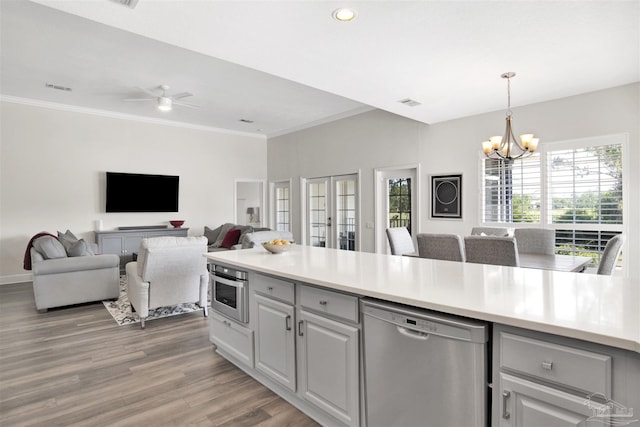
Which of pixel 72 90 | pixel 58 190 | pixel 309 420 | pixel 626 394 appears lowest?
pixel 309 420

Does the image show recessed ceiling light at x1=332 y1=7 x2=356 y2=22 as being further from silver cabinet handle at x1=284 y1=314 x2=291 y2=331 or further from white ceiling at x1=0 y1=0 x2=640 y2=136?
silver cabinet handle at x1=284 y1=314 x2=291 y2=331

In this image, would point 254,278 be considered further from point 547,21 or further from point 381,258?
point 547,21

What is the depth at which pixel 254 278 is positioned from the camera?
250 centimetres

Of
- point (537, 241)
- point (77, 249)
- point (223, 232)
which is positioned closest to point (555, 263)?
point (537, 241)

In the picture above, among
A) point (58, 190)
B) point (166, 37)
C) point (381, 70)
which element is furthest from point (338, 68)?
point (58, 190)

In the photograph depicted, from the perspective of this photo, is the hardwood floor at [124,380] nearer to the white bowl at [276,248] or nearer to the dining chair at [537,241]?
the white bowl at [276,248]

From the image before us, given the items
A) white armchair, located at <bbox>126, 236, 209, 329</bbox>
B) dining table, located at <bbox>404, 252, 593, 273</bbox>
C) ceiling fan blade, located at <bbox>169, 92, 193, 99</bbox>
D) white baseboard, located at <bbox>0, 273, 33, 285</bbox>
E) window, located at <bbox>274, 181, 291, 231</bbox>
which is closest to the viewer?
dining table, located at <bbox>404, 252, 593, 273</bbox>

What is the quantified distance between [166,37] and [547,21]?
9.82 feet

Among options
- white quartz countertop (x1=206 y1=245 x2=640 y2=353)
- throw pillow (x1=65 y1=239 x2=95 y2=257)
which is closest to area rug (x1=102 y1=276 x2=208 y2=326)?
throw pillow (x1=65 y1=239 x2=95 y2=257)

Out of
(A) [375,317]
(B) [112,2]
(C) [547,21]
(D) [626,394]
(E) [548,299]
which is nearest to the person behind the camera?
(D) [626,394]

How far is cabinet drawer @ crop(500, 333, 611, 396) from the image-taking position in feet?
3.64

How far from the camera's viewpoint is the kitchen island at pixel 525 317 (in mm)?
1103

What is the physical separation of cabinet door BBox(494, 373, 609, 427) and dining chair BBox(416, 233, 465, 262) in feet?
6.18

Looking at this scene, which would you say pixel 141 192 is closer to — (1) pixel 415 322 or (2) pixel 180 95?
(2) pixel 180 95
